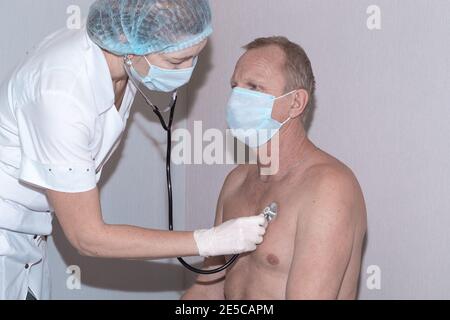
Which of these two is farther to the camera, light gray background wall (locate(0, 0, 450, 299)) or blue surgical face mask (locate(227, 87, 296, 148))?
light gray background wall (locate(0, 0, 450, 299))

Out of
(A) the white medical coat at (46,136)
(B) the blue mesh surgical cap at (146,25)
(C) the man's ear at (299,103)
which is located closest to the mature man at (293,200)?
(C) the man's ear at (299,103)

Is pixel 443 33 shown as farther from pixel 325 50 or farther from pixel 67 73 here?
pixel 67 73

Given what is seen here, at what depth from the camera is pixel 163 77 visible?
1837 millimetres

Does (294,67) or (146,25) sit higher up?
(146,25)

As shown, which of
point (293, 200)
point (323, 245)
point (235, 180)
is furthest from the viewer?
point (235, 180)

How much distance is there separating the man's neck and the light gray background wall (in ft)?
0.94

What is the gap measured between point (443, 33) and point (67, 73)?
3.17 ft

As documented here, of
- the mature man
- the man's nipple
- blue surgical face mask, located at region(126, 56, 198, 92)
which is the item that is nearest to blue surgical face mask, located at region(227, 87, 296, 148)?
the mature man

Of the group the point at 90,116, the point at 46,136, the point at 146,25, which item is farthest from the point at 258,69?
the point at 46,136

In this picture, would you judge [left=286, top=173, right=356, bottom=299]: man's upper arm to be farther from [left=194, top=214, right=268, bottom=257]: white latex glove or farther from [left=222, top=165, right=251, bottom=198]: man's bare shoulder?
[left=222, top=165, right=251, bottom=198]: man's bare shoulder

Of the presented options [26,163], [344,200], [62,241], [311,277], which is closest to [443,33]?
[344,200]

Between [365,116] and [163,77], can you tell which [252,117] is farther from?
[365,116]

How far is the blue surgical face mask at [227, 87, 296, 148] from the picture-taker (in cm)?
193

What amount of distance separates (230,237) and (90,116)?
43 cm
